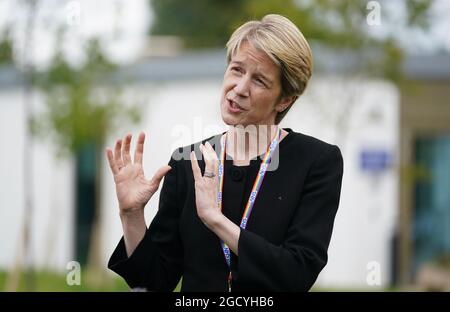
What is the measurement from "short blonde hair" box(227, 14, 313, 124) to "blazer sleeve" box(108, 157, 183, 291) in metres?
0.47

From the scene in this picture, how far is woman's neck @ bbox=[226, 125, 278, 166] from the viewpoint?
262cm

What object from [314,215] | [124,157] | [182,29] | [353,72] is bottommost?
[314,215]

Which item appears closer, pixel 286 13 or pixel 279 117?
pixel 279 117

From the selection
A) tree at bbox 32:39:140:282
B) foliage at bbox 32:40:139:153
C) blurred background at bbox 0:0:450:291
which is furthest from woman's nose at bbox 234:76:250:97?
foliage at bbox 32:40:139:153

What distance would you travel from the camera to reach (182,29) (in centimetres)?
3572

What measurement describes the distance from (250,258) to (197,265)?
0.83 feet

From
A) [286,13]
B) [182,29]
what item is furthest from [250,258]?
[182,29]

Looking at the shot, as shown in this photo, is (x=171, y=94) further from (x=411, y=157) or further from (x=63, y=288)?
(x=63, y=288)

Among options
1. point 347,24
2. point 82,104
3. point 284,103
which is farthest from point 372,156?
point 284,103

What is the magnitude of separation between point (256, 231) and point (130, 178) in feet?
1.43

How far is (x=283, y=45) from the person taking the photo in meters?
2.49

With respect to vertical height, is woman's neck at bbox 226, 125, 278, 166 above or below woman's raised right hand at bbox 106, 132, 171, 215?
above

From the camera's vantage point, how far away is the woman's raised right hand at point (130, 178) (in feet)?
8.41

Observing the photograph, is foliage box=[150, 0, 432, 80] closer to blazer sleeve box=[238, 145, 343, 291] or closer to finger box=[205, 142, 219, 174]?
blazer sleeve box=[238, 145, 343, 291]
